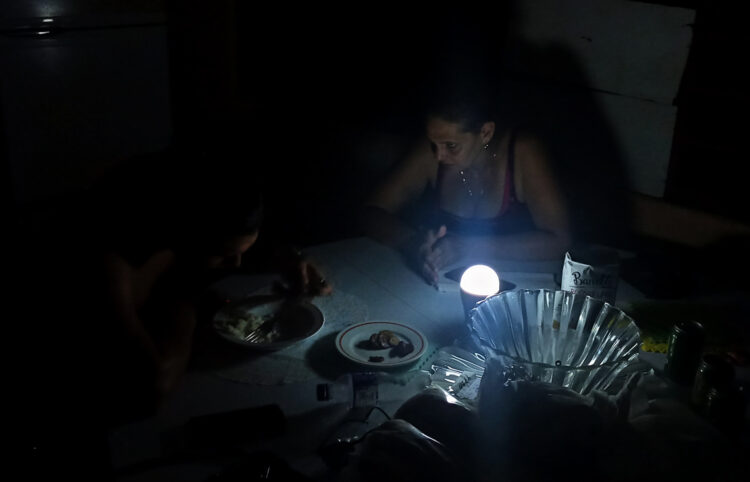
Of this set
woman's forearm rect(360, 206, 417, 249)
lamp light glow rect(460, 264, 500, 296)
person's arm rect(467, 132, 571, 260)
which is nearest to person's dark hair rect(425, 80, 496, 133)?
person's arm rect(467, 132, 571, 260)

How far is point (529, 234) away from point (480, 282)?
63 centimetres

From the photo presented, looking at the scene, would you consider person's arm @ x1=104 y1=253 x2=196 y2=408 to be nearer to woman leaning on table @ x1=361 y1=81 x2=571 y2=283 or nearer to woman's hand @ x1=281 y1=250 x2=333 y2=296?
woman's hand @ x1=281 y1=250 x2=333 y2=296

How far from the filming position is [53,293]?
1.38 metres

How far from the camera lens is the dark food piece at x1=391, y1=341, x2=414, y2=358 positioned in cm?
137

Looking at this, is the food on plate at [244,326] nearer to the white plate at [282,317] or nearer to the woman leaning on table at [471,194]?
the white plate at [282,317]

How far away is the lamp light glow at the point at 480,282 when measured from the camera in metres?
1.50

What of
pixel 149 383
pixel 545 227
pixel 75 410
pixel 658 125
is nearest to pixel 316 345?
pixel 149 383

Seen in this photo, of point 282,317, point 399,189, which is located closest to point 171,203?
point 282,317

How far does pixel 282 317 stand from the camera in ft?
5.04

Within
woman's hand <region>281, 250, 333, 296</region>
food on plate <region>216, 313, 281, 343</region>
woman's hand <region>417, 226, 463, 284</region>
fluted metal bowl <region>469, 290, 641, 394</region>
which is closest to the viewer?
fluted metal bowl <region>469, 290, 641, 394</region>

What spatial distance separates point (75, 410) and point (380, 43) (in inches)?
110

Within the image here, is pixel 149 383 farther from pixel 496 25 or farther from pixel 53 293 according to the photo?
pixel 496 25

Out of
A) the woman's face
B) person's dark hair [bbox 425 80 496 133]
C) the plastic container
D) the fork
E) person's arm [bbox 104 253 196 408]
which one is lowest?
→ the fork

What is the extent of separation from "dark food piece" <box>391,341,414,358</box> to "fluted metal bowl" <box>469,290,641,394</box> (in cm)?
15
